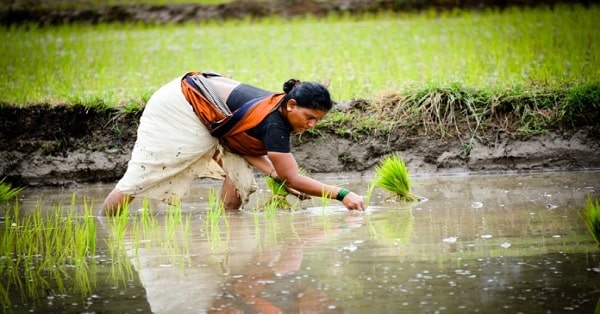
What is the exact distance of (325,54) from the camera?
1134cm

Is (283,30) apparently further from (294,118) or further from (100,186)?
(294,118)

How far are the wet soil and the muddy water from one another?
145 cm

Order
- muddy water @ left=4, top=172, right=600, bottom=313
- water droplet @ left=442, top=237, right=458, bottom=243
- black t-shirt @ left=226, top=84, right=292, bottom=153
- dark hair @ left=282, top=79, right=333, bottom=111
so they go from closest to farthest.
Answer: muddy water @ left=4, top=172, right=600, bottom=313, water droplet @ left=442, top=237, right=458, bottom=243, dark hair @ left=282, top=79, right=333, bottom=111, black t-shirt @ left=226, top=84, right=292, bottom=153

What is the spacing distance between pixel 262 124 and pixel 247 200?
2.60 ft

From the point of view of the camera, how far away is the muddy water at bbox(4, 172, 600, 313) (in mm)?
3668

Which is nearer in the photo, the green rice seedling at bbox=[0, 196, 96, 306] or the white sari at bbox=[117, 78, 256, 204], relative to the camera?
the green rice seedling at bbox=[0, 196, 96, 306]

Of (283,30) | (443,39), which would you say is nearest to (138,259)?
(443,39)

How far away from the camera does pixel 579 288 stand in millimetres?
3703

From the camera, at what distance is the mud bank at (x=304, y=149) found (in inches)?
301

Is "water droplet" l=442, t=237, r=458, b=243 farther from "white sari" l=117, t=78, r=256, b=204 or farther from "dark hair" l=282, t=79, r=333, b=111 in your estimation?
"white sari" l=117, t=78, r=256, b=204

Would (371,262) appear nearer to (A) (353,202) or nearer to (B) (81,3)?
(A) (353,202)

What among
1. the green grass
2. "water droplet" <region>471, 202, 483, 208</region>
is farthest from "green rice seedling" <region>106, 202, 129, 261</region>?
the green grass

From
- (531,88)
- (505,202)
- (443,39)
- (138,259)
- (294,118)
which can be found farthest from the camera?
(443,39)

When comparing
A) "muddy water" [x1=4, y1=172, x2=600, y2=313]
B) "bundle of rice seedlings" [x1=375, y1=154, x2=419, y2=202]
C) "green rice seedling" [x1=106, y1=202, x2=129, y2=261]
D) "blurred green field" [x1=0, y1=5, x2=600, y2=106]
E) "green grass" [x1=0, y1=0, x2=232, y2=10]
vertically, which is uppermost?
"green grass" [x1=0, y1=0, x2=232, y2=10]
